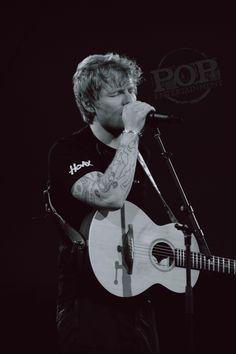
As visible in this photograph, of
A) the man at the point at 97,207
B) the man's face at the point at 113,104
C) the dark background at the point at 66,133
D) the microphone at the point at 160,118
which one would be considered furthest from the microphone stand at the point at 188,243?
the dark background at the point at 66,133

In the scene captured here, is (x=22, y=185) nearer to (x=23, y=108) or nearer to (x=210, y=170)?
(x=23, y=108)

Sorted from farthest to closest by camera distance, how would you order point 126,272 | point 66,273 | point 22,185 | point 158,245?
point 22,185, point 158,245, point 126,272, point 66,273

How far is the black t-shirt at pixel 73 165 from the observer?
191 centimetres

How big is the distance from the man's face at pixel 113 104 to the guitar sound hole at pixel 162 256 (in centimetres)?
53

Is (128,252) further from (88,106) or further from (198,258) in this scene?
(88,106)

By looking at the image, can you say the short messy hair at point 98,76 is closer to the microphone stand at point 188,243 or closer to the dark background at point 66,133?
the microphone stand at point 188,243

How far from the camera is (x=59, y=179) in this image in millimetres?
1926

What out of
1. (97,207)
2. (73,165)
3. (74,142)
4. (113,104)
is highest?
(113,104)

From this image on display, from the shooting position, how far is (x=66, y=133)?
2969mm

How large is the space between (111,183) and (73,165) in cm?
17

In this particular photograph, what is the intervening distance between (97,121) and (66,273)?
2.11 ft

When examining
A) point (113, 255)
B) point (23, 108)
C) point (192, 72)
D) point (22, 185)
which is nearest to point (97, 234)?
point (113, 255)

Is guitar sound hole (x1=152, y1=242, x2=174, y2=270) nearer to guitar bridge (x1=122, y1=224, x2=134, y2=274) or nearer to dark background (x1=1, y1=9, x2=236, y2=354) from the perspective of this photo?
guitar bridge (x1=122, y1=224, x2=134, y2=274)

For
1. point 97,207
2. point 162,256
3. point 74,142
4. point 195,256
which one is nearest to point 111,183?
point 97,207
